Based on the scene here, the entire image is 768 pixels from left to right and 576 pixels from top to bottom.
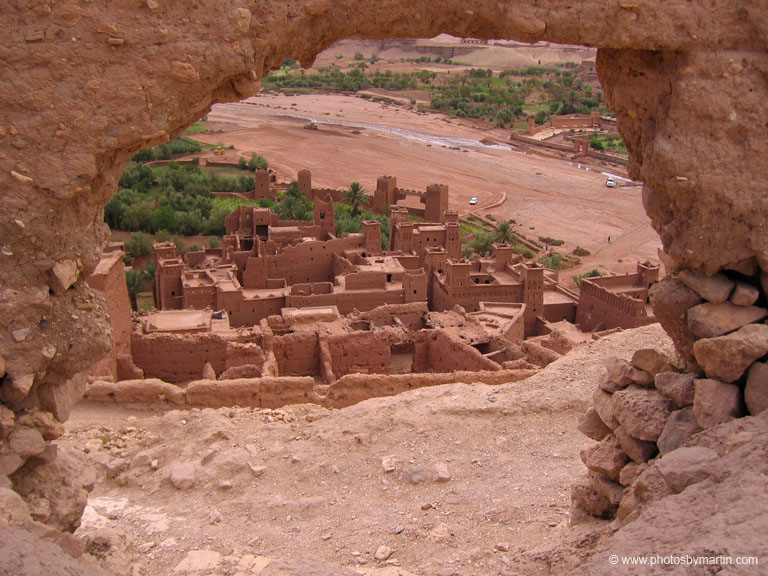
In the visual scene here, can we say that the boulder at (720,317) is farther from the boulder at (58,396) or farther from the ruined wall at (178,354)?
the ruined wall at (178,354)

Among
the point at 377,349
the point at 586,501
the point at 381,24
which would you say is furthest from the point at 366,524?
the point at 377,349

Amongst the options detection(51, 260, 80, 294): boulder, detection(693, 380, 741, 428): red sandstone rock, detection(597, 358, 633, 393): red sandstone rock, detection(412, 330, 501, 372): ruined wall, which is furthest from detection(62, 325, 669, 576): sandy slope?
detection(412, 330, 501, 372): ruined wall

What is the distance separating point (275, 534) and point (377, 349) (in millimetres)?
10181

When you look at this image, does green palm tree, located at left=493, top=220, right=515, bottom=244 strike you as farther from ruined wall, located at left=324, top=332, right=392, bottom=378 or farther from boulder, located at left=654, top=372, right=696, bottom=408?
Answer: boulder, located at left=654, top=372, right=696, bottom=408

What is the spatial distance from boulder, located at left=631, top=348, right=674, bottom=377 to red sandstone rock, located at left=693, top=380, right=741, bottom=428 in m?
0.63

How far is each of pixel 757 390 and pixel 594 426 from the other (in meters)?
1.56

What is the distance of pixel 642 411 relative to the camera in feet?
19.3

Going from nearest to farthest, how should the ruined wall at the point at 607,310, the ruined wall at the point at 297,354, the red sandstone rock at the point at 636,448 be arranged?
the red sandstone rock at the point at 636,448 < the ruined wall at the point at 297,354 < the ruined wall at the point at 607,310

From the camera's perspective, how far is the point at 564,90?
92312mm

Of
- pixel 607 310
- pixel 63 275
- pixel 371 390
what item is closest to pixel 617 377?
pixel 63 275

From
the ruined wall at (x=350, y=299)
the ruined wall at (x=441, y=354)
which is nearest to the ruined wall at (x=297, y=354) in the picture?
the ruined wall at (x=441, y=354)

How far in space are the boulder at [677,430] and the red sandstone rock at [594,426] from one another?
2.92 feet

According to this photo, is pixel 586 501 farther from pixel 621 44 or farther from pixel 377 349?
pixel 377 349

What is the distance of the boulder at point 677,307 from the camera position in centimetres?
594
